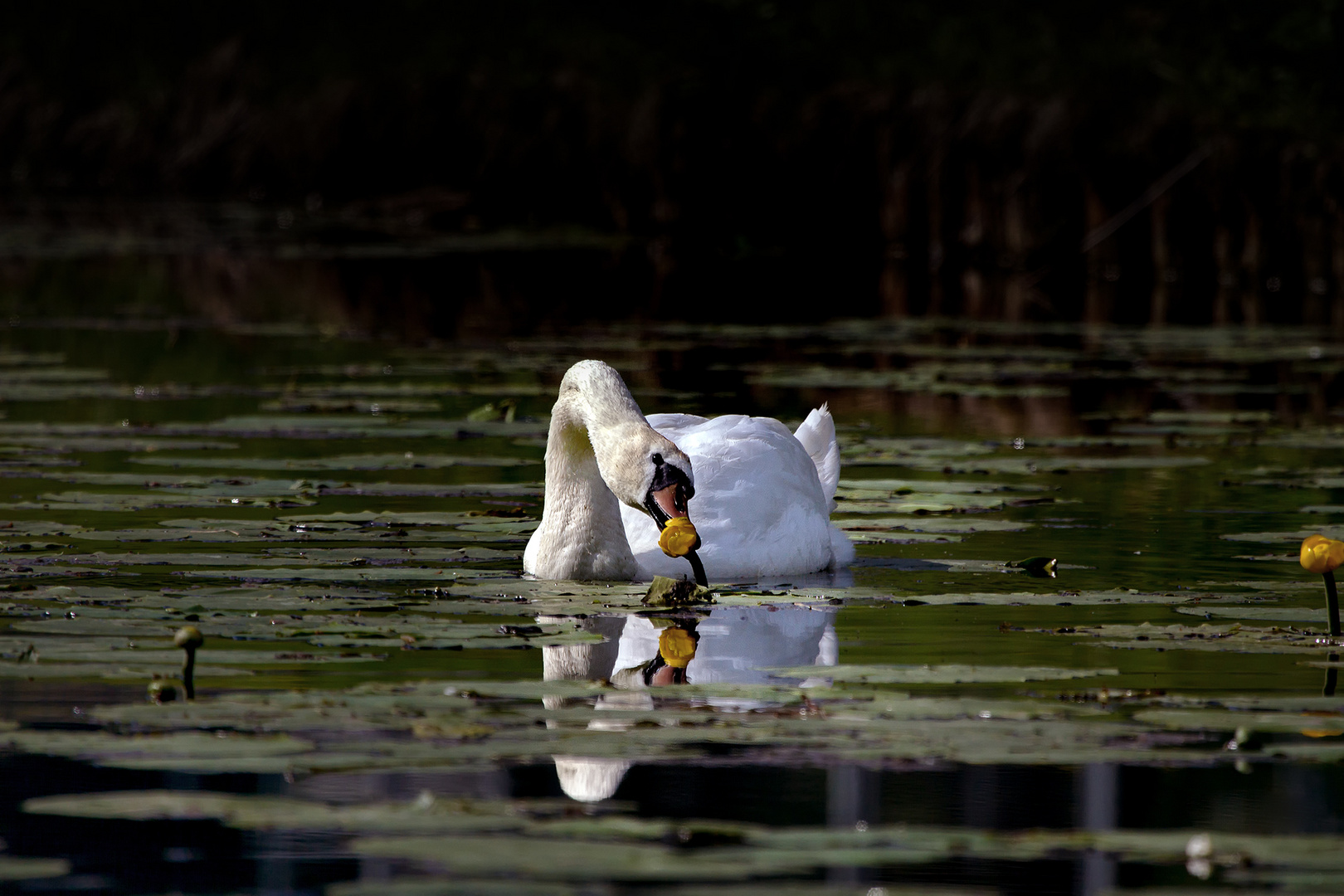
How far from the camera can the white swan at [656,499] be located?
639 centimetres

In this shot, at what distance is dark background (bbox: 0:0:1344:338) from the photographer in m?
21.9

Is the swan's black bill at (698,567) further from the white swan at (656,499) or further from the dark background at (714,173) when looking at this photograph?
the dark background at (714,173)

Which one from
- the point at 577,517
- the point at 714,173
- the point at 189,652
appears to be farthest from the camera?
the point at 714,173

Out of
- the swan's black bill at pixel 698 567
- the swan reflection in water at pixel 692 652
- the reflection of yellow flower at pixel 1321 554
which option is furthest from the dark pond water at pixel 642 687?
the reflection of yellow flower at pixel 1321 554

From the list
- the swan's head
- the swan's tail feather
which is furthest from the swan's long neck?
the swan's tail feather

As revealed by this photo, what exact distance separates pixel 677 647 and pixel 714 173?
21.5 metres

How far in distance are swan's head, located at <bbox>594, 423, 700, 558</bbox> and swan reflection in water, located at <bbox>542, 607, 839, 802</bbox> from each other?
227mm

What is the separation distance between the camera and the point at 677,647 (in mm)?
6059

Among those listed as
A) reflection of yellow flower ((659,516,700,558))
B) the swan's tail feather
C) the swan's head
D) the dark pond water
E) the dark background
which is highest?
the dark background

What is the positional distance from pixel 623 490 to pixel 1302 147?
1825 centimetres

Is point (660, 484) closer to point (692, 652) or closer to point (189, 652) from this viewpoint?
point (692, 652)

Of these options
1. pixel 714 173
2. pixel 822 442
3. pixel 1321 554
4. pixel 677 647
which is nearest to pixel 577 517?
pixel 677 647

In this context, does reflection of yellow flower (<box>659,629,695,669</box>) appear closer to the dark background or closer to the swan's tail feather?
the swan's tail feather

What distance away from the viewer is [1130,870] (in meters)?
4.02
